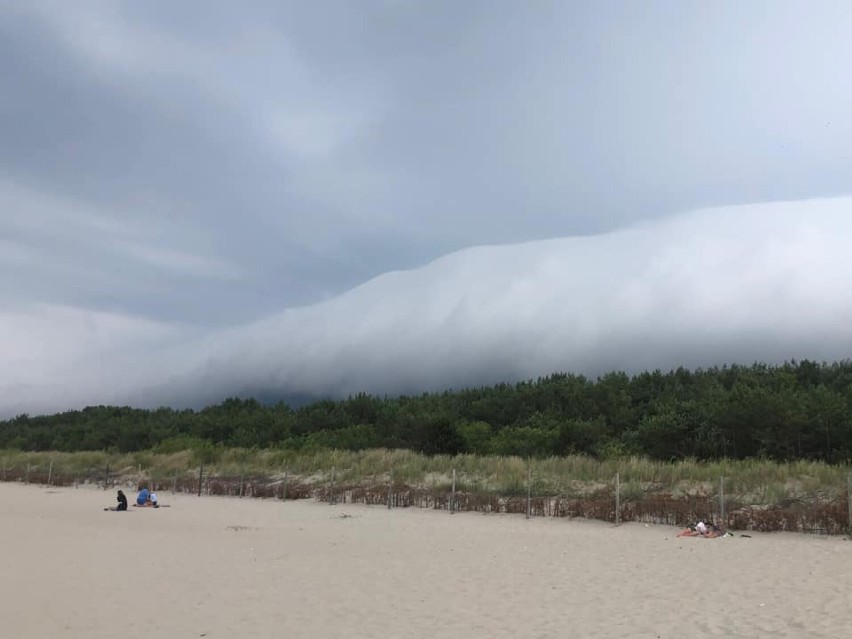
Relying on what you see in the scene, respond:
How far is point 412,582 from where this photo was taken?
10.7 m

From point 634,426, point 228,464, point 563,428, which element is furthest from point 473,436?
point 228,464

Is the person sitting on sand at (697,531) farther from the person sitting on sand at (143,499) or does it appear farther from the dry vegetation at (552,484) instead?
the person sitting on sand at (143,499)

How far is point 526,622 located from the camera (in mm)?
8008

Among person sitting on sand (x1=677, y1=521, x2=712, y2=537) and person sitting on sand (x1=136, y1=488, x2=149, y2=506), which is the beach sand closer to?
person sitting on sand (x1=677, y1=521, x2=712, y2=537)

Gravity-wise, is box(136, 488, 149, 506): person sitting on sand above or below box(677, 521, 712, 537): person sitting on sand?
below

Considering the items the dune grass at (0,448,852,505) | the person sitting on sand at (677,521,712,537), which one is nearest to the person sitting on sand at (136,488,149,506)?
the dune grass at (0,448,852,505)

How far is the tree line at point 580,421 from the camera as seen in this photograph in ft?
113

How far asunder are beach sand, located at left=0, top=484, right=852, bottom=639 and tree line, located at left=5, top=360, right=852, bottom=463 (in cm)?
1942

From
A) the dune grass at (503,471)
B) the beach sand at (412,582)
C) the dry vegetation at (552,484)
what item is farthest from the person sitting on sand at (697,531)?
the dune grass at (503,471)

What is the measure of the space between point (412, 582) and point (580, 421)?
109 feet

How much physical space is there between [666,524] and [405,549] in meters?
8.70

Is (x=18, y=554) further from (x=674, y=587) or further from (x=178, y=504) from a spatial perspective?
(x=178, y=504)

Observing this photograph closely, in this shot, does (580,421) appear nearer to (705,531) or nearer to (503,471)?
(503,471)

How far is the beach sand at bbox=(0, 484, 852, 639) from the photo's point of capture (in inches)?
304
